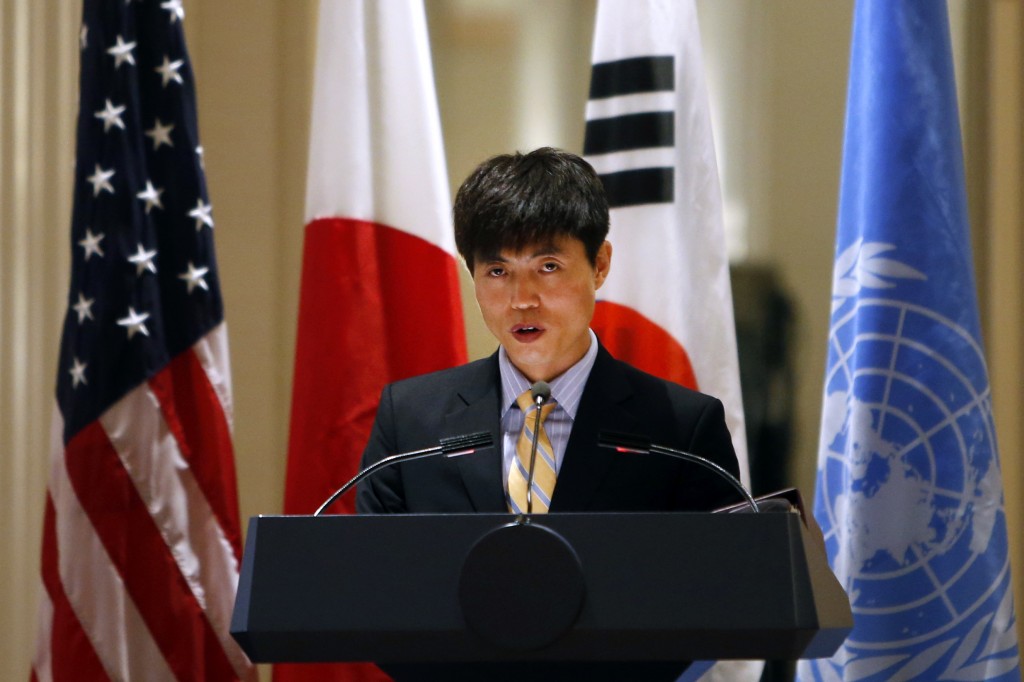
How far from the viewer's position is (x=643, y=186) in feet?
10.0

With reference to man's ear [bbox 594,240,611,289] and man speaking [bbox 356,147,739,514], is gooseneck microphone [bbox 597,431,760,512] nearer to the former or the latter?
man speaking [bbox 356,147,739,514]

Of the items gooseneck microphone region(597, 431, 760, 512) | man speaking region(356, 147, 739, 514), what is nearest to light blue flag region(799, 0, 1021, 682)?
man speaking region(356, 147, 739, 514)

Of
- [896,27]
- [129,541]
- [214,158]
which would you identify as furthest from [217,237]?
[896,27]

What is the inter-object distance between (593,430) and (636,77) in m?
1.45

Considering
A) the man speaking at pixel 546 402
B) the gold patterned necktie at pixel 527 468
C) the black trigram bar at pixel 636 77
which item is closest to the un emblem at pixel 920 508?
the black trigram bar at pixel 636 77

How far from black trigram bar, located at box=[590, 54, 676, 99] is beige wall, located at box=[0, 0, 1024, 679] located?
1.74 feet

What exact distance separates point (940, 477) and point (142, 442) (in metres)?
1.87

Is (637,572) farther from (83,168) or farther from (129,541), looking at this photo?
(83,168)

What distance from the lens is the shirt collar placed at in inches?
77.1

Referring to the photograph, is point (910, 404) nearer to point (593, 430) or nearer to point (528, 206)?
point (593, 430)

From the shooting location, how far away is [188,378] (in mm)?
3047

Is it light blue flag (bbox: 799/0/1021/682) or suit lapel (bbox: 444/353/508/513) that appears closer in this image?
suit lapel (bbox: 444/353/508/513)

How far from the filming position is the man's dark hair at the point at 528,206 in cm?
192

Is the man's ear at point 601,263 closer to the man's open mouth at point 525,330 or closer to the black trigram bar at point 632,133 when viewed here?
the man's open mouth at point 525,330
